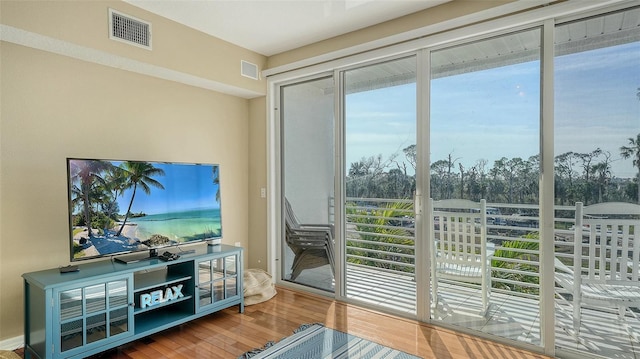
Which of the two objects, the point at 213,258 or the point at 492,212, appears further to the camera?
the point at 213,258

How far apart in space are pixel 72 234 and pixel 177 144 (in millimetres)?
1315

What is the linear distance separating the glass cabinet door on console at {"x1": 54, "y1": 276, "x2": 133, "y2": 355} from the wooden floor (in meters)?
0.24

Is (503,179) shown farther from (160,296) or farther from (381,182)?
(160,296)

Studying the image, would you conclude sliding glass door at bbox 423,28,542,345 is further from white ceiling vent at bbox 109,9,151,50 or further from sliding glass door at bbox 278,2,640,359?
white ceiling vent at bbox 109,9,151,50

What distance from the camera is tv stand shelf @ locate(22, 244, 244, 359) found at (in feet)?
6.92

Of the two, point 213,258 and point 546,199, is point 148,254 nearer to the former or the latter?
point 213,258

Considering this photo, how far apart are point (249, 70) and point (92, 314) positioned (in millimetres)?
2655

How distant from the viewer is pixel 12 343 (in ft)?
7.87

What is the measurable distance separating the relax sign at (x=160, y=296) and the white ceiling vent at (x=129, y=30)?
199 cm

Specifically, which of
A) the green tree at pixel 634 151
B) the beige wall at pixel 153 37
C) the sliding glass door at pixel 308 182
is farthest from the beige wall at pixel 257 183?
the green tree at pixel 634 151

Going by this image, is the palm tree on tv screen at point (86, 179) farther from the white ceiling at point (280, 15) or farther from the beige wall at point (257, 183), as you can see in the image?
the beige wall at point (257, 183)

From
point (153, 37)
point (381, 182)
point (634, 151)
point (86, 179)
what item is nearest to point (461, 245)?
point (381, 182)

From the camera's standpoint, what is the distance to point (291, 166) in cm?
391

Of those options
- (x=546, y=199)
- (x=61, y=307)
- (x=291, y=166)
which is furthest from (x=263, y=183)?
(x=546, y=199)
